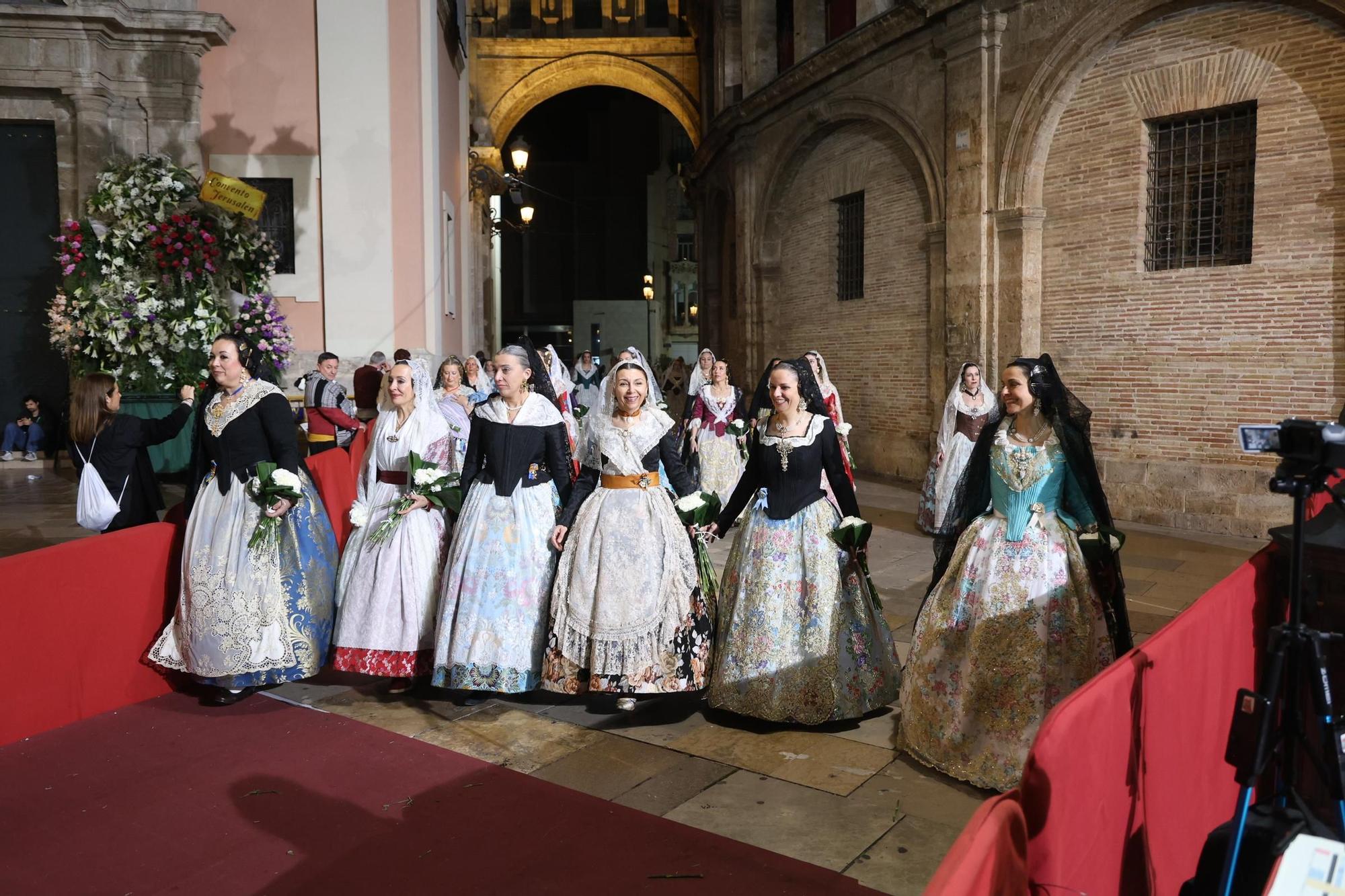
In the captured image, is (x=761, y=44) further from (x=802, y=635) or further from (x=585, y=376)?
(x=802, y=635)

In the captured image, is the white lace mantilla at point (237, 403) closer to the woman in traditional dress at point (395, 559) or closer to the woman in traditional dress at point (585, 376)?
the woman in traditional dress at point (395, 559)

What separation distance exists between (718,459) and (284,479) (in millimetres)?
5793

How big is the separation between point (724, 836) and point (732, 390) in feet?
23.3

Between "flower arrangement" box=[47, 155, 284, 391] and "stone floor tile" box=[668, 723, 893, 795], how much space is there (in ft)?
30.5

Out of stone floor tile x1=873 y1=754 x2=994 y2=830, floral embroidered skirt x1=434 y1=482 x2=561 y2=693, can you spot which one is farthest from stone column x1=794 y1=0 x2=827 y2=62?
stone floor tile x1=873 y1=754 x2=994 y2=830

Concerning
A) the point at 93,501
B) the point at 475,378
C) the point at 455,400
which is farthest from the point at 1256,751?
the point at 475,378

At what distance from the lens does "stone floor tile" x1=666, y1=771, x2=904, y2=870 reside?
3.61 m

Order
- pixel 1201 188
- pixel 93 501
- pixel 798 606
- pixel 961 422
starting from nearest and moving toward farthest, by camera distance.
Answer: pixel 798 606 → pixel 93 501 → pixel 961 422 → pixel 1201 188

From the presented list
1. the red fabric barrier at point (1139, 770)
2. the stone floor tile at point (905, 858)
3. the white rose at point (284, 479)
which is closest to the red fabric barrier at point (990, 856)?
the red fabric barrier at point (1139, 770)

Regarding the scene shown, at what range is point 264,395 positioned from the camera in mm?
5250

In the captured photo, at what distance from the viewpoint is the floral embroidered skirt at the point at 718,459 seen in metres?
10.2

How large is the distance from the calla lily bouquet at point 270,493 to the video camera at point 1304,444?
4224 mm

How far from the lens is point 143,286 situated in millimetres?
11539

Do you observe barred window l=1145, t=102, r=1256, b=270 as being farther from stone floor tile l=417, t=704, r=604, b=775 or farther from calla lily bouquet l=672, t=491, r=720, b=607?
stone floor tile l=417, t=704, r=604, b=775
